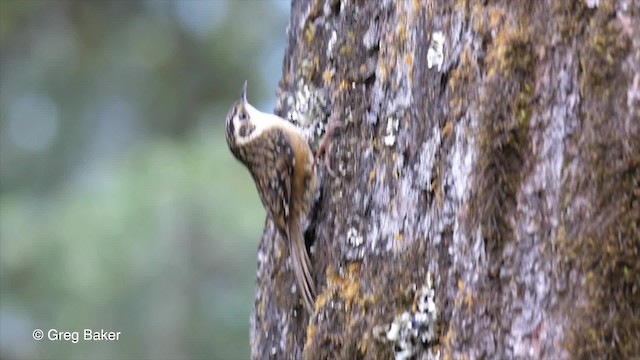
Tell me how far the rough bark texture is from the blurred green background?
217 centimetres

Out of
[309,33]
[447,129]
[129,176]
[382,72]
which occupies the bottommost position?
[447,129]

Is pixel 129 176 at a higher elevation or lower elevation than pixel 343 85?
higher

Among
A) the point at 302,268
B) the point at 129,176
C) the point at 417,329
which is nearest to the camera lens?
the point at 417,329

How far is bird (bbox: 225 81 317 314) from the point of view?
2351 mm

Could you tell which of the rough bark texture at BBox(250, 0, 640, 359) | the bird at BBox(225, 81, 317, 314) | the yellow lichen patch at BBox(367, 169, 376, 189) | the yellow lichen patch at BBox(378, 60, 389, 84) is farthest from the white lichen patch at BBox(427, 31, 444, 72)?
the bird at BBox(225, 81, 317, 314)

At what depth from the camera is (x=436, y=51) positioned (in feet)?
6.30

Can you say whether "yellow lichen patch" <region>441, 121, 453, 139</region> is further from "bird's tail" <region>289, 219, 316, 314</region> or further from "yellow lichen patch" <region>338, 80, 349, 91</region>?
"bird's tail" <region>289, 219, 316, 314</region>

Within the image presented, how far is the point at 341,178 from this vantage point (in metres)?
2.27

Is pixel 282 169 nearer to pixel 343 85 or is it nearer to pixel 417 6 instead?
pixel 343 85

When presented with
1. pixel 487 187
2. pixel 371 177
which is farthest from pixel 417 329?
pixel 371 177

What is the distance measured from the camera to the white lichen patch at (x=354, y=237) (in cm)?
210

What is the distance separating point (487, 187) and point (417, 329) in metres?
0.35

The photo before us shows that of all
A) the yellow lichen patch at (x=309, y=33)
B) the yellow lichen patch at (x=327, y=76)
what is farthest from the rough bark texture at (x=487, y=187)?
the yellow lichen patch at (x=309, y=33)

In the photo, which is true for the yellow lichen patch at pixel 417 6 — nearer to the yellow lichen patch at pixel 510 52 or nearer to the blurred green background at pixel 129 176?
the yellow lichen patch at pixel 510 52
